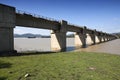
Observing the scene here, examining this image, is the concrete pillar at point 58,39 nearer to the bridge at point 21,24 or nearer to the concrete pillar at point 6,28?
the bridge at point 21,24

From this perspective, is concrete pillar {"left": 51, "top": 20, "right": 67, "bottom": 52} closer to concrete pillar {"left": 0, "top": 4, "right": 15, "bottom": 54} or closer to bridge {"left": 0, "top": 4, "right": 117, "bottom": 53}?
bridge {"left": 0, "top": 4, "right": 117, "bottom": 53}

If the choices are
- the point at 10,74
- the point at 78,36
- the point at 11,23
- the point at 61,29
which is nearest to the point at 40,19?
the point at 61,29

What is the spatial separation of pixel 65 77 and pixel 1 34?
1948 centimetres

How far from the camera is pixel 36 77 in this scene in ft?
35.8

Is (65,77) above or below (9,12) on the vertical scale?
below

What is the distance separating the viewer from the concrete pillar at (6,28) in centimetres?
2706

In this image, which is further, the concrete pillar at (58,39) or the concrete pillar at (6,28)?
the concrete pillar at (58,39)

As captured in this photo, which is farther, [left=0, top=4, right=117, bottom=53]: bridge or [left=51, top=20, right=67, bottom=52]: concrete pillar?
[left=51, top=20, right=67, bottom=52]: concrete pillar

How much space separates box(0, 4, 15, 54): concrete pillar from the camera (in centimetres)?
2706

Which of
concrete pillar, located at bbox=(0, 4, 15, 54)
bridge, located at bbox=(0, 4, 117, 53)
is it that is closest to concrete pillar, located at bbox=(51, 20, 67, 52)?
bridge, located at bbox=(0, 4, 117, 53)

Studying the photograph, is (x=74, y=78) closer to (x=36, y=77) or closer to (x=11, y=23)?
(x=36, y=77)

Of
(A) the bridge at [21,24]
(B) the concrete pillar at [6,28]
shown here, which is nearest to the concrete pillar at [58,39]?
(A) the bridge at [21,24]

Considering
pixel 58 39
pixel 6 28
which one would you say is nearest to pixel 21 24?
pixel 6 28

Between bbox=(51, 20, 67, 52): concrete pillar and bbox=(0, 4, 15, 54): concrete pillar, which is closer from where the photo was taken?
bbox=(0, 4, 15, 54): concrete pillar
